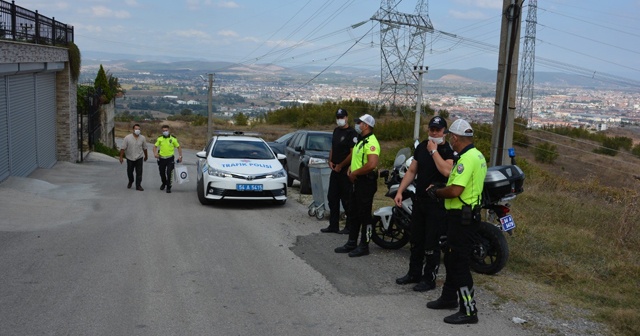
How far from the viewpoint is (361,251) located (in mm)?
8680

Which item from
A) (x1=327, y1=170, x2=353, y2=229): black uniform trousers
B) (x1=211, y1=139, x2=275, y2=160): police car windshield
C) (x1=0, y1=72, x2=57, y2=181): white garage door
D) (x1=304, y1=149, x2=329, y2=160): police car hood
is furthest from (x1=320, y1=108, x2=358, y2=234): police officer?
(x1=0, y1=72, x2=57, y2=181): white garage door

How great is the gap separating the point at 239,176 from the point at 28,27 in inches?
399

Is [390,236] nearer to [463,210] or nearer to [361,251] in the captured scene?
[361,251]

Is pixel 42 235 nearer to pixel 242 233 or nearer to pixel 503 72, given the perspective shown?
pixel 242 233

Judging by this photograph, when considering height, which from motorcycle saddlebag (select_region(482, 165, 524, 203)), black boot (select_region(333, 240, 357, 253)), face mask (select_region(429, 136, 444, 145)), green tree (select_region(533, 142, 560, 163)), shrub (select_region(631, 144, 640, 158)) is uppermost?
face mask (select_region(429, 136, 444, 145))

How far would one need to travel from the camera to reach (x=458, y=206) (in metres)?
6.16

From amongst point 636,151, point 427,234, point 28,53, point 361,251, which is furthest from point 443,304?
point 636,151

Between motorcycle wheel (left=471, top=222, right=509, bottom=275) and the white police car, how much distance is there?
6.18 meters

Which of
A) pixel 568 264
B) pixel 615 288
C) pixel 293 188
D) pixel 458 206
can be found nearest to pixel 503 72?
pixel 568 264

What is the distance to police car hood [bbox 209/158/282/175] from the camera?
43.8 feet

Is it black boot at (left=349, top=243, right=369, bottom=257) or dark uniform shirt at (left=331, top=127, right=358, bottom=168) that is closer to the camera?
black boot at (left=349, top=243, right=369, bottom=257)

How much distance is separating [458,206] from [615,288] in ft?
8.77

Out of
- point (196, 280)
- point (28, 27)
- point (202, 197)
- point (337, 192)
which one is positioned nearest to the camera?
point (196, 280)

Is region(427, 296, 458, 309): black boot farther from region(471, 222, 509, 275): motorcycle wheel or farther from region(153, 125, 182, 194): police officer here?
region(153, 125, 182, 194): police officer
